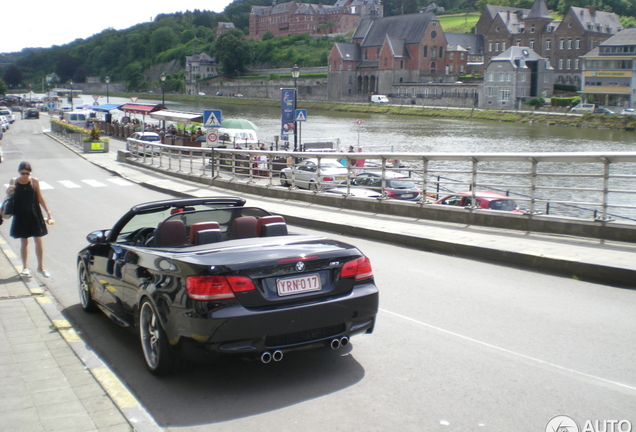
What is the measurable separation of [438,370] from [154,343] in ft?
7.88

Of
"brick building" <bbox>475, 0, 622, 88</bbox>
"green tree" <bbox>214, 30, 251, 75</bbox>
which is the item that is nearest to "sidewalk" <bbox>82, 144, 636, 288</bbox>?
"brick building" <bbox>475, 0, 622, 88</bbox>

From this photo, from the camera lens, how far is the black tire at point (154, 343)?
5543mm

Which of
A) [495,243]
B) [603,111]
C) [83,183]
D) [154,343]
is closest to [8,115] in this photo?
[83,183]

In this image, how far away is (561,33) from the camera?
126688 millimetres

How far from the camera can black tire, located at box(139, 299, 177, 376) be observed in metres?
5.54

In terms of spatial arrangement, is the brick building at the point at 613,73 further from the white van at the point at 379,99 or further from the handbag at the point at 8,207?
the handbag at the point at 8,207

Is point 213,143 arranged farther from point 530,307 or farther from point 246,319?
point 246,319

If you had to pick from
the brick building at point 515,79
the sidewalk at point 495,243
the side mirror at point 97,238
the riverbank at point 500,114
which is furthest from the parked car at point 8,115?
the side mirror at point 97,238

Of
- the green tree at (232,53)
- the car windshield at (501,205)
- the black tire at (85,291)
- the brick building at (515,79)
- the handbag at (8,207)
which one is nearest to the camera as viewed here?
the black tire at (85,291)

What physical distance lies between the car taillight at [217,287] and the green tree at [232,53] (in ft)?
625

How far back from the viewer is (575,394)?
512cm

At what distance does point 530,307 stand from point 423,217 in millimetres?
6838

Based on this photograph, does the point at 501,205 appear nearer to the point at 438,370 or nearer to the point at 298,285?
the point at 438,370

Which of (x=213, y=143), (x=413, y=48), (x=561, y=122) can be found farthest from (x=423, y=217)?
(x=413, y=48)
